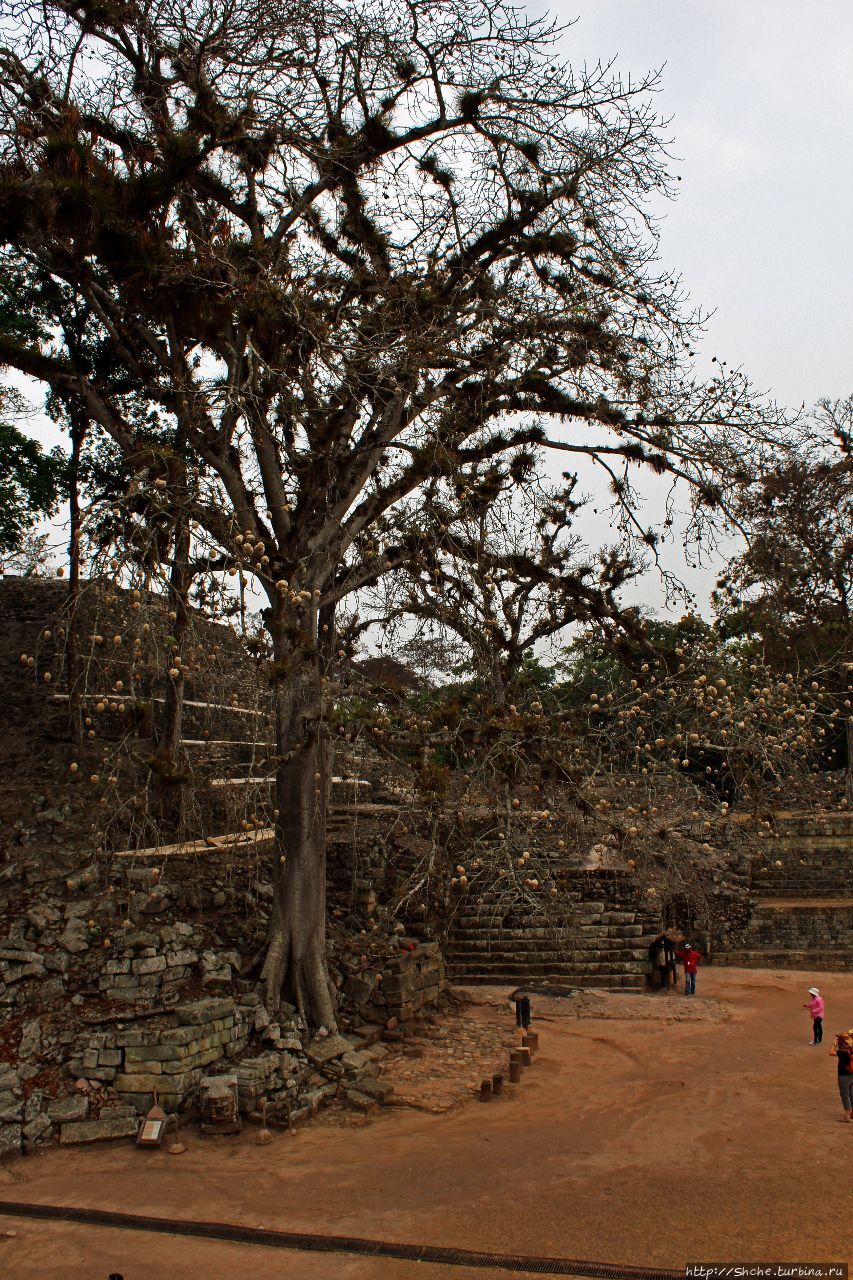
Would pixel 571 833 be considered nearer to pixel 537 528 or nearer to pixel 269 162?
pixel 537 528

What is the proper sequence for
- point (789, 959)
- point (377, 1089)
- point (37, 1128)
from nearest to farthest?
point (37, 1128) → point (377, 1089) → point (789, 959)

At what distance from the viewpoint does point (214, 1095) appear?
835 centimetres

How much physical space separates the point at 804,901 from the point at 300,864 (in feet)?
47.0

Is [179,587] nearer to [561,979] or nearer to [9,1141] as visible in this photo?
[9,1141]

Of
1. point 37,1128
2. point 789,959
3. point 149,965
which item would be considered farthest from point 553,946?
point 37,1128

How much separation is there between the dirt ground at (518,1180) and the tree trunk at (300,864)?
144cm

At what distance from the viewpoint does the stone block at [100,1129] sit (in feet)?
26.3

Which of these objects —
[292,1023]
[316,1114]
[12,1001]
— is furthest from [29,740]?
[316,1114]

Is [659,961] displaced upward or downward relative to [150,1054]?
downward

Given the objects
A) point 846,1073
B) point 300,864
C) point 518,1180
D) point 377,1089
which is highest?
point 300,864

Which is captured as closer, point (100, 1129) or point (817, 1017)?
point (100, 1129)

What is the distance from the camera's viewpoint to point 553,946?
53.1 feet

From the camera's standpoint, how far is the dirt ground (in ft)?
20.3

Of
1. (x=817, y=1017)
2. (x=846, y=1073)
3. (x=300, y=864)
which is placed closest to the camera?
(x=846, y=1073)
